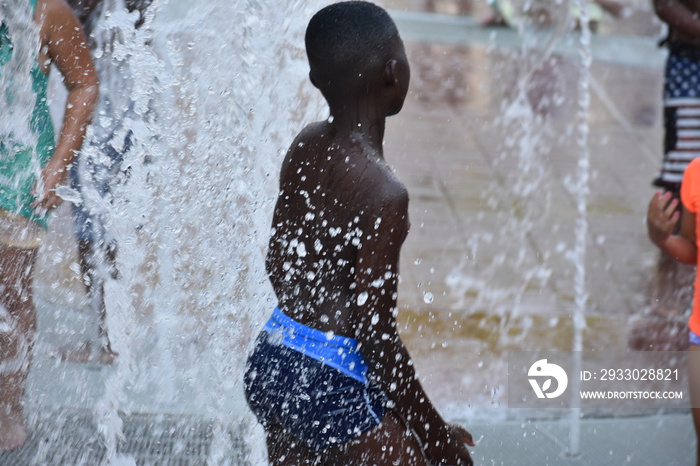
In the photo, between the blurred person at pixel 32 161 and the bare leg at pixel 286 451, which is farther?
the blurred person at pixel 32 161

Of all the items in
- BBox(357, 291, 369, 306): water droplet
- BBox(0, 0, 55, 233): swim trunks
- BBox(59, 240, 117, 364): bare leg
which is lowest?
BBox(59, 240, 117, 364): bare leg

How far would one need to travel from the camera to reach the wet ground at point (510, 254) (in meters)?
3.61

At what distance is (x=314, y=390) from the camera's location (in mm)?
1914

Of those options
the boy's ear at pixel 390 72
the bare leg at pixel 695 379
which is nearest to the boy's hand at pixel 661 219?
the bare leg at pixel 695 379

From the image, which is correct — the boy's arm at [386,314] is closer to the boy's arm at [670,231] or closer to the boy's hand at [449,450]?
the boy's hand at [449,450]

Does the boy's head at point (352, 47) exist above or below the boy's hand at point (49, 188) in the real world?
above

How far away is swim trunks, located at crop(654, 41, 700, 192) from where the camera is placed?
4672 mm

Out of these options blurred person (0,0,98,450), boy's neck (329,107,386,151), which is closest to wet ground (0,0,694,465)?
blurred person (0,0,98,450)

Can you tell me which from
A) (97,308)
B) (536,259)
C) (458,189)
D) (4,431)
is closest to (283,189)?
(4,431)

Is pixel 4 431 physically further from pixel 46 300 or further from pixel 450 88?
pixel 450 88

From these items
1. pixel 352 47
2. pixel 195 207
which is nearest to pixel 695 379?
pixel 352 47

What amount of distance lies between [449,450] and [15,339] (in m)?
1.82

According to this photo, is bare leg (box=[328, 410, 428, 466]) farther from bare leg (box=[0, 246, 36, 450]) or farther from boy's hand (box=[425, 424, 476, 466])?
bare leg (box=[0, 246, 36, 450])

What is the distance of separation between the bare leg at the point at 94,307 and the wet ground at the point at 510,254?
9cm
